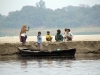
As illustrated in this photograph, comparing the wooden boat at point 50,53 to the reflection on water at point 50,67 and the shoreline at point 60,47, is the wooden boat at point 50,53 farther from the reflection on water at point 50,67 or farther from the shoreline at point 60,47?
the shoreline at point 60,47

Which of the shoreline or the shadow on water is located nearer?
the shadow on water

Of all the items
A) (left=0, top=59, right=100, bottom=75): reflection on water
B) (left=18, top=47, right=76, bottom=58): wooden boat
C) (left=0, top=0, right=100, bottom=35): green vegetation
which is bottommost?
(left=0, top=59, right=100, bottom=75): reflection on water

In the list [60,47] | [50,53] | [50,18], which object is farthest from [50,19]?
[50,53]

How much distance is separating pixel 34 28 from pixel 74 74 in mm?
98965

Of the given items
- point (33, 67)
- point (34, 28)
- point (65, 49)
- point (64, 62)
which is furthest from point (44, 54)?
point (34, 28)

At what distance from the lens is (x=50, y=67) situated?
84.7 feet

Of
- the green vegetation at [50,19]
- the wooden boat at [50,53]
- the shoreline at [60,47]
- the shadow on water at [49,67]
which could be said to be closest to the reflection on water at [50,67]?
the shadow on water at [49,67]

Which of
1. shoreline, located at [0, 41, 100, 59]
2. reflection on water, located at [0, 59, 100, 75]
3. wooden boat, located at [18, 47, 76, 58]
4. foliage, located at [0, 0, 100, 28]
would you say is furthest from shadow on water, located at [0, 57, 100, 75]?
foliage, located at [0, 0, 100, 28]

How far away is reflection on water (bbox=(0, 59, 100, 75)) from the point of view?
23.5m

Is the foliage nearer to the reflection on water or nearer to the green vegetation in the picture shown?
the green vegetation

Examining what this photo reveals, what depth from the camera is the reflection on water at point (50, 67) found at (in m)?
Answer: 23.5

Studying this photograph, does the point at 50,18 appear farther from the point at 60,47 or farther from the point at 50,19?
the point at 60,47

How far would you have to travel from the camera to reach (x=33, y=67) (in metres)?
26.0

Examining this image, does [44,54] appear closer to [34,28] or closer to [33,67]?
[33,67]
